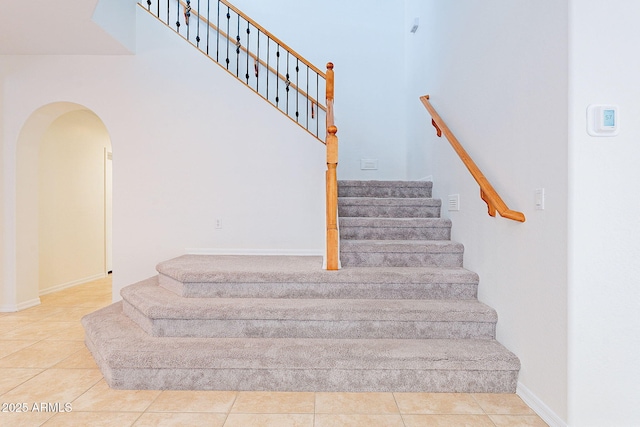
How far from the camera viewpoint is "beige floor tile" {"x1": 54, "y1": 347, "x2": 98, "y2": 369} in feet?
8.29

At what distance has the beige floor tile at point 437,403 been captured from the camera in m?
2.01

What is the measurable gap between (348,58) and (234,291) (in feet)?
13.0

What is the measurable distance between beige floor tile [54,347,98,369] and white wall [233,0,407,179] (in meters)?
3.70

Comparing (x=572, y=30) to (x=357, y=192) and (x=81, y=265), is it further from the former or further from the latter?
(x=81, y=265)

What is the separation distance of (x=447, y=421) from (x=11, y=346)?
10.4 ft

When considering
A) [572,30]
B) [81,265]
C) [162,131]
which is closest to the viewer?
[572,30]

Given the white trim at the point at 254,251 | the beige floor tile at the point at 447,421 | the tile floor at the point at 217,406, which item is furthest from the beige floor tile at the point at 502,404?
the white trim at the point at 254,251

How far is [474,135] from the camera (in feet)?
9.43

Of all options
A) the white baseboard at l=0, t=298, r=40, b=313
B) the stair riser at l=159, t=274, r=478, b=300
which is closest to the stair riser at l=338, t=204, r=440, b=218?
the stair riser at l=159, t=274, r=478, b=300

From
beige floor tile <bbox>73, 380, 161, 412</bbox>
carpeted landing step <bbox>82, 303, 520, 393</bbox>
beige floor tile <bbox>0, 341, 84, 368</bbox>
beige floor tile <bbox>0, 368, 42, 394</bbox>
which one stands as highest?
carpeted landing step <bbox>82, 303, 520, 393</bbox>

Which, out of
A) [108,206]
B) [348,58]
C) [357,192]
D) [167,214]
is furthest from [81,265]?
[348,58]

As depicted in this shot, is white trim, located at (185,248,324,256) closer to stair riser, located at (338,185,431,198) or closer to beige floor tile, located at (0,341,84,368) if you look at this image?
stair riser, located at (338,185,431,198)

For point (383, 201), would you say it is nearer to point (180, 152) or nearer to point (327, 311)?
point (327, 311)

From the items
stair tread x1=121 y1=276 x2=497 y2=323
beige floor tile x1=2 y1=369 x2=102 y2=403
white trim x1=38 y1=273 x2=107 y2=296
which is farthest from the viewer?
white trim x1=38 y1=273 x2=107 y2=296
